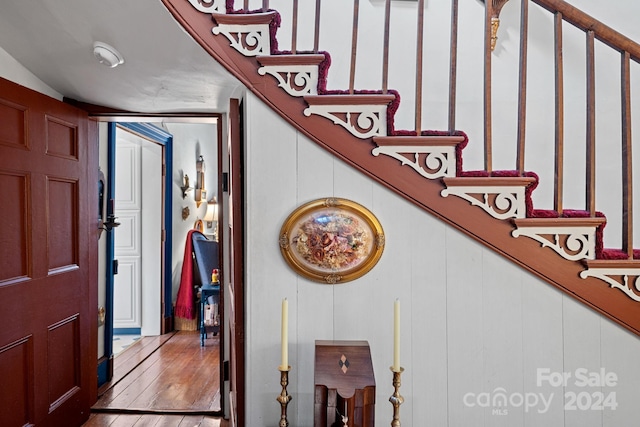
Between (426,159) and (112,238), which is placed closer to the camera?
(426,159)

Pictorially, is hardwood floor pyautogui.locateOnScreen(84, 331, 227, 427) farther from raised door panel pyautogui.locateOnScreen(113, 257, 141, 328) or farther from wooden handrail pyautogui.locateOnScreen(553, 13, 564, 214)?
wooden handrail pyautogui.locateOnScreen(553, 13, 564, 214)

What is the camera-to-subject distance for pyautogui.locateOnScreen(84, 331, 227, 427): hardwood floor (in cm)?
251

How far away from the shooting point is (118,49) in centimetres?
166

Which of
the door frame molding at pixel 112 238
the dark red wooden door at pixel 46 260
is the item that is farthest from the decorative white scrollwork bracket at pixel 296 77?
the door frame molding at pixel 112 238

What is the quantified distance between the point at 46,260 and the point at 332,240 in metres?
1.49

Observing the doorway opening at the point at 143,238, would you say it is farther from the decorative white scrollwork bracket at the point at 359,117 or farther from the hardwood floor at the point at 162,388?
the decorative white scrollwork bracket at the point at 359,117

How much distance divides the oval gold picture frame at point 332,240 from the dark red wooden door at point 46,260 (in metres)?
1.28

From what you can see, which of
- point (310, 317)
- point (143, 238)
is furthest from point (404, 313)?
point (143, 238)

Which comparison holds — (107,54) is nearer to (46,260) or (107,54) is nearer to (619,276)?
(46,260)

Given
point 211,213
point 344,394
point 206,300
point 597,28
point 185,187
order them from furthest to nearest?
1. point 211,213
2. point 185,187
3. point 206,300
4. point 597,28
5. point 344,394

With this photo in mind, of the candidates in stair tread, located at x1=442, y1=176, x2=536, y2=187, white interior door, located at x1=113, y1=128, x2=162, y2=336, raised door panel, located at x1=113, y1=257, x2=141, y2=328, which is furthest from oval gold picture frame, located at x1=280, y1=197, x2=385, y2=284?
raised door panel, located at x1=113, y1=257, x2=141, y2=328

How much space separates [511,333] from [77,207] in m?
2.22

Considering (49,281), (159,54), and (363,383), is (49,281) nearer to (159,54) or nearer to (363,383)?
(159,54)

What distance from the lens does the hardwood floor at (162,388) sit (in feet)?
8.23
